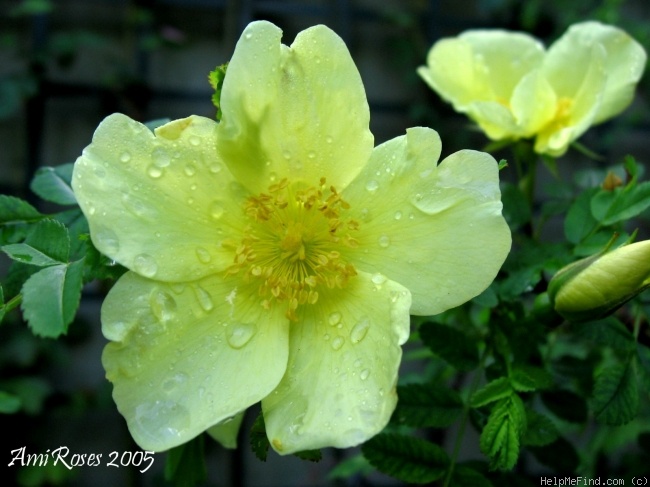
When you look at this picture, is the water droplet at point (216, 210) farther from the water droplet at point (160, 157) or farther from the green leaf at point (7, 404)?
the green leaf at point (7, 404)

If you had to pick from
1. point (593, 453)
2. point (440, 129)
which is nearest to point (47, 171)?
point (593, 453)

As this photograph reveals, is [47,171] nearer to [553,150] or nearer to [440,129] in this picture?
[553,150]

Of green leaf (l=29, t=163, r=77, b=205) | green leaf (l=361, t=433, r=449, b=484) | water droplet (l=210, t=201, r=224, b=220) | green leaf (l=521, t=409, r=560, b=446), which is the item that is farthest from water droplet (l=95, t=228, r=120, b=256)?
green leaf (l=521, t=409, r=560, b=446)

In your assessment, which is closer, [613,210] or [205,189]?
[205,189]

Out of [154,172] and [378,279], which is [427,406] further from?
[154,172]

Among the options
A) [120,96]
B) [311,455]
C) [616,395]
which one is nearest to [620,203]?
[616,395]
